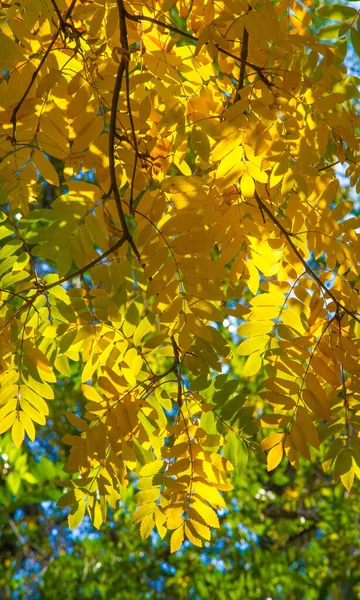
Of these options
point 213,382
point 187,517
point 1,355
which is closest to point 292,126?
point 213,382

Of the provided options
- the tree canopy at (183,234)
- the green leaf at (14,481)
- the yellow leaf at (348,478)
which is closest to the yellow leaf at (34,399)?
the tree canopy at (183,234)

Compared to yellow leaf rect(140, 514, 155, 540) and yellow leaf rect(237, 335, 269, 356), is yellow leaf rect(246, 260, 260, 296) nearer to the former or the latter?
yellow leaf rect(237, 335, 269, 356)

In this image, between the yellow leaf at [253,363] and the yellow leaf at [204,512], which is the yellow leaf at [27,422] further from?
the yellow leaf at [253,363]

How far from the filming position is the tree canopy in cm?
159

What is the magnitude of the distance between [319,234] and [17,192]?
730 mm

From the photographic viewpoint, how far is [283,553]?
5195mm

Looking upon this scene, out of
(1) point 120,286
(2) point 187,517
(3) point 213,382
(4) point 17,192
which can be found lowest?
(2) point 187,517

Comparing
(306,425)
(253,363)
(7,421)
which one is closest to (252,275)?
(253,363)

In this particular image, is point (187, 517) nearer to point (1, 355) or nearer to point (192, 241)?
point (1, 355)

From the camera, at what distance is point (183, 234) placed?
5.25 ft

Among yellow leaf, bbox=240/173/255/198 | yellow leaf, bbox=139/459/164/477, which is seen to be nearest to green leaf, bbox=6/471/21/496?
yellow leaf, bbox=139/459/164/477

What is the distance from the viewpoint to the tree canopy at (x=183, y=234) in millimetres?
1591

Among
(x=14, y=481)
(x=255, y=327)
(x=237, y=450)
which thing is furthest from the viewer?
(x=14, y=481)

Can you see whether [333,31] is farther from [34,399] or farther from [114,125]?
[34,399]
